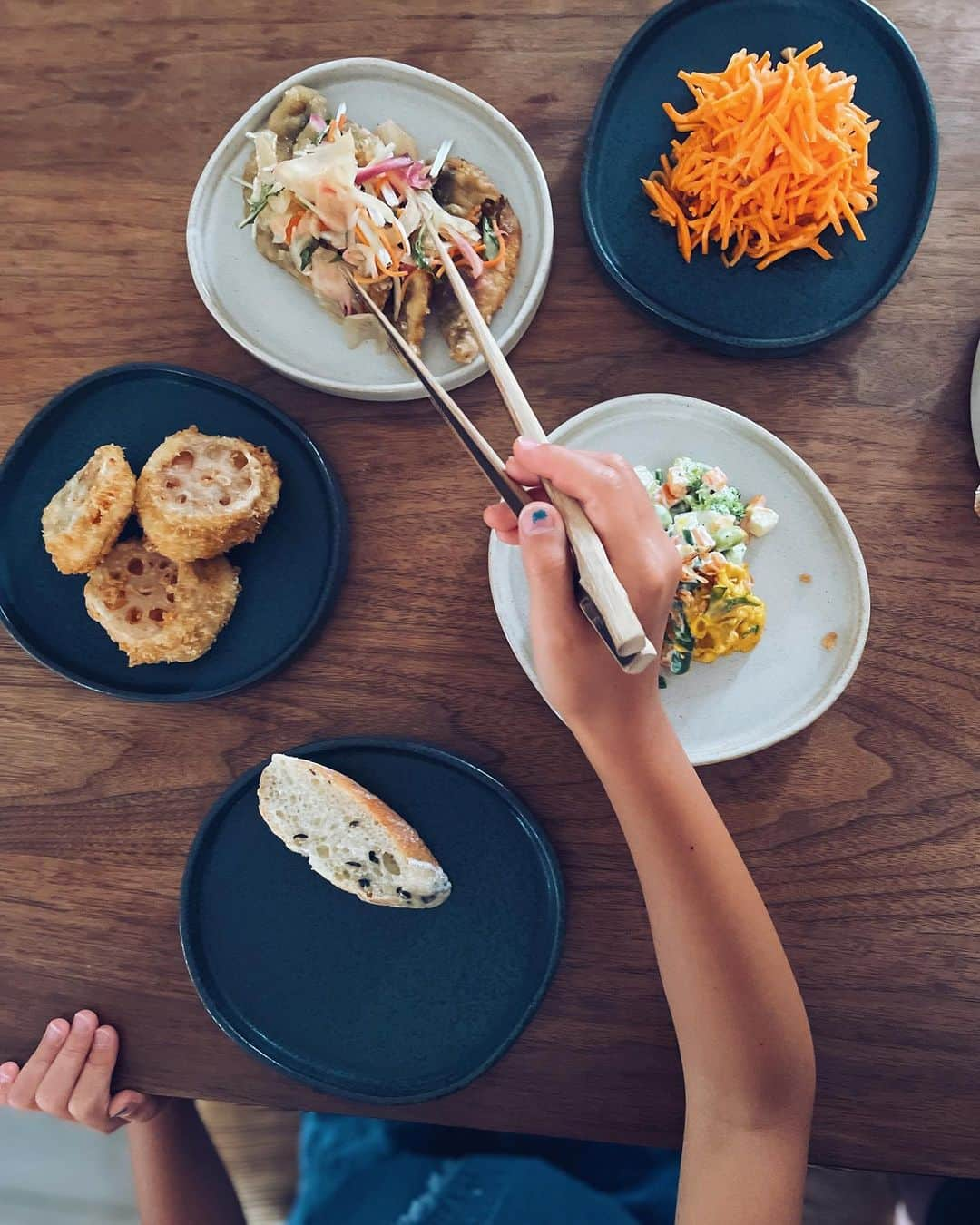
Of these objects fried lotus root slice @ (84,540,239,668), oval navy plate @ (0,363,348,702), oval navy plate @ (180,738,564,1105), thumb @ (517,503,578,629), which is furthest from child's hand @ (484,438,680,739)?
fried lotus root slice @ (84,540,239,668)

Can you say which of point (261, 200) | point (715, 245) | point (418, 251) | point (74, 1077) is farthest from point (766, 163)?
point (74, 1077)

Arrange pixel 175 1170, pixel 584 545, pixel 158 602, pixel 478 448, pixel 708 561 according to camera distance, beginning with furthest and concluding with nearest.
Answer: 1. pixel 175 1170
2. pixel 158 602
3. pixel 708 561
4. pixel 478 448
5. pixel 584 545

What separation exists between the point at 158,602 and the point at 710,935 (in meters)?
0.95

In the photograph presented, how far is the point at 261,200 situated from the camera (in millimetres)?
1346

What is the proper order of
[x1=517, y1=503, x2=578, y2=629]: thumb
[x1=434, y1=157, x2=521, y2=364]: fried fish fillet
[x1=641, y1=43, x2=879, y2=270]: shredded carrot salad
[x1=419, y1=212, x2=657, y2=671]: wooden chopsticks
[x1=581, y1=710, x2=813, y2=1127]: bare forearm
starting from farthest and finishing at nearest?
1. [x1=434, y1=157, x2=521, y2=364]: fried fish fillet
2. [x1=641, y1=43, x2=879, y2=270]: shredded carrot salad
3. [x1=581, y1=710, x2=813, y2=1127]: bare forearm
4. [x1=517, y1=503, x2=578, y2=629]: thumb
5. [x1=419, y1=212, x2=657, y2=671]: wooden chopsticks

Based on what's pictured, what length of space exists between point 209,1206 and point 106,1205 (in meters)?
0.57

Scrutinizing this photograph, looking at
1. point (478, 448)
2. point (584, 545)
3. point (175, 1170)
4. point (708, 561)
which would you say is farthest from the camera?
point (175, 1170)

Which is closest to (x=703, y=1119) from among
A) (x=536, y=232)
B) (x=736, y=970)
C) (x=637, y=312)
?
(x=736, y=970)

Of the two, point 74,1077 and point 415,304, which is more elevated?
point 415,304

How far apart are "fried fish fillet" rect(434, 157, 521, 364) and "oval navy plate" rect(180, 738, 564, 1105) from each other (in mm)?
641

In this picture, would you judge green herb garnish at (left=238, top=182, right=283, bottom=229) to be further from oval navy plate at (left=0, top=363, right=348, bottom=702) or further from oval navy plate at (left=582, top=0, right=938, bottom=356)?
oval navy plate at (left=582, top=0, right=938, bottom=356)

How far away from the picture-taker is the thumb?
1.03m

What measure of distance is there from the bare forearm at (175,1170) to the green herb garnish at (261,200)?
152 cm

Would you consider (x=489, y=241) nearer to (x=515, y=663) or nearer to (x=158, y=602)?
(x=515, y=663)
